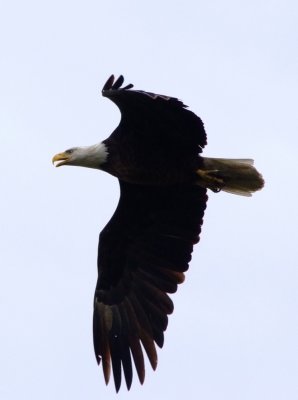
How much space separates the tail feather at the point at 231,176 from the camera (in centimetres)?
1638

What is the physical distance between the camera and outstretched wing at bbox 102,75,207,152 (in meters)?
15.4

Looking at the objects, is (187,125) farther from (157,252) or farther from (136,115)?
(157,252)

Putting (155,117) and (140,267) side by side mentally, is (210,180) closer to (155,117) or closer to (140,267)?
(155,117)

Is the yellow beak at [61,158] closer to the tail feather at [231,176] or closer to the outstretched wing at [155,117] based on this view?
the outstretched wing at [155,117]

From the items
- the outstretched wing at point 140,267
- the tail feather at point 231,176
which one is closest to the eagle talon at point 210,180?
the tail feather at point 231,176

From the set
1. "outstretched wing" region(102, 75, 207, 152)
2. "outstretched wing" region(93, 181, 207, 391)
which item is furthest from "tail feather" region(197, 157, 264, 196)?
"outstretched wing" region(102, 75, 207, 152)

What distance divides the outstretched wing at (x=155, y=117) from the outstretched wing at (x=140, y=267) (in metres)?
0.87

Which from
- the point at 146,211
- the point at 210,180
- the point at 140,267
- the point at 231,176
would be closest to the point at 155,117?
the point at 210,180

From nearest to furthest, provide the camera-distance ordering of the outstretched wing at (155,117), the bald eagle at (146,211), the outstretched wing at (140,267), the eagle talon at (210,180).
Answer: the outstretched wing at (155,117) < the bald eagle at (146,211) < the eagle talon at (210,180) < the outstretched wing at (140,267)

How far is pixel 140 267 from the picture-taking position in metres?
17.1

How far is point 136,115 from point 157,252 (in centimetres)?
196

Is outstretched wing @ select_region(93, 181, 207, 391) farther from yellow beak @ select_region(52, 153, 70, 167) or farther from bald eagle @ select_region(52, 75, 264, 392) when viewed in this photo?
yellow beak @ select_region(52, 153, 70, 167)

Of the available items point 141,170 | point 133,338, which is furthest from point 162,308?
point 141,170

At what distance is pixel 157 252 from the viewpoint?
55.9ft
